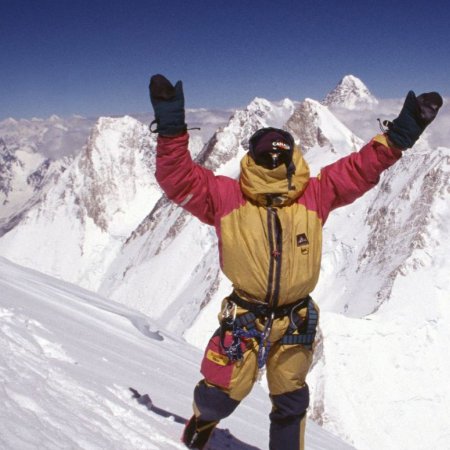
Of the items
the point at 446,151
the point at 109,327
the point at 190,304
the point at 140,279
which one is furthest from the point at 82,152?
the point at 109,327

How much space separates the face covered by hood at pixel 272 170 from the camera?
15.0 feet

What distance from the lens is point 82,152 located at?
13600cm

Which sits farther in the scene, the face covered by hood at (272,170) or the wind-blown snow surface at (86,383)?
the face covered by hood at (272,170)

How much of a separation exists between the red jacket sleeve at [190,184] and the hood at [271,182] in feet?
0.70

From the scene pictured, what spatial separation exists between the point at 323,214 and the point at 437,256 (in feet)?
74.7

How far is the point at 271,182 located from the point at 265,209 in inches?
10.3

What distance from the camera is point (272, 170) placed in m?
4.55

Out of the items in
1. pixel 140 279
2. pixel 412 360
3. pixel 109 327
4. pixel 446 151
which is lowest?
pixel 140 279

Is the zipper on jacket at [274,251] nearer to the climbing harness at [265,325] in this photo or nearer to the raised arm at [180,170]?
the climbing harness at [265,325]

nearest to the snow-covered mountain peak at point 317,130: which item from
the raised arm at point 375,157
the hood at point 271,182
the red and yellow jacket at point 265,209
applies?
the raised arm at point 375,157

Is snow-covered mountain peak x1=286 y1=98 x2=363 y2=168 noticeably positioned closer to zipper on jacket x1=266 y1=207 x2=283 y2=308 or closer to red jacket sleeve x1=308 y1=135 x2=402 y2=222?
red jacket sleeve x1=308 y1=135 x2=402 y2=222

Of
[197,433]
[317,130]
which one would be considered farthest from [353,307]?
[317,130]

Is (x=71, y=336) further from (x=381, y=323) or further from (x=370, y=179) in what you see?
(x=381, y=323)

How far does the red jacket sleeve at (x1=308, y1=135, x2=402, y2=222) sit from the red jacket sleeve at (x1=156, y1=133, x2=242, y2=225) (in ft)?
2.79
